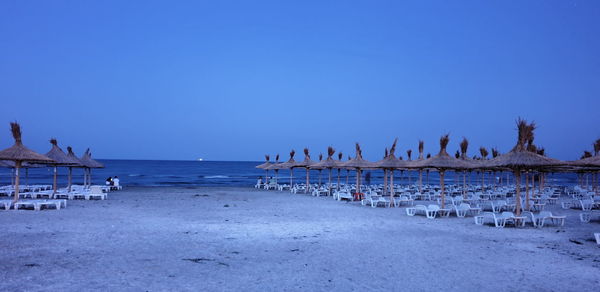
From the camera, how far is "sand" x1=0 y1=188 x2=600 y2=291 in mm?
5758

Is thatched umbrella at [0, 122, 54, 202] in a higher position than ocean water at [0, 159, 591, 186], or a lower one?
higher

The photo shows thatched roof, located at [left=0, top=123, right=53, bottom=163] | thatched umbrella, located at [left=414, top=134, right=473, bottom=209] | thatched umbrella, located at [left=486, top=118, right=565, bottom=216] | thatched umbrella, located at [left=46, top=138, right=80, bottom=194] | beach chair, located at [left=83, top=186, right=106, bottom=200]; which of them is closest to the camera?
thatched umbrella, located at [left=486, top=118, right=565, bottom=216]

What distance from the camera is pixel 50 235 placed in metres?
9.13

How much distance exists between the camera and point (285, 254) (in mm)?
7590

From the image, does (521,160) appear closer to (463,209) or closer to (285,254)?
(463,209)

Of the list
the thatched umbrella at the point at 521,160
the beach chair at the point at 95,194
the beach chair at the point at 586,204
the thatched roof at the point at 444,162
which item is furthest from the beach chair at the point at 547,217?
the beach chair at the point at 95,194

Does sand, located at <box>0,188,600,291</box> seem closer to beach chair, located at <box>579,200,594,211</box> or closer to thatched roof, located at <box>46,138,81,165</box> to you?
beach chair, located at <box>579,200,594,211</box>

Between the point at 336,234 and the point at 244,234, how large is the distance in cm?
219

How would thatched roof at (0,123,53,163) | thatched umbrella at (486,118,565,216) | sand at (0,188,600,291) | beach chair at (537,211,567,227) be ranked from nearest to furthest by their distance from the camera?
sand at (0,188,600,291)
beach chair at (537,211,567,227)
thatched umbrella at (486,118,565,216)
thatched roof at (0,123,53,163)

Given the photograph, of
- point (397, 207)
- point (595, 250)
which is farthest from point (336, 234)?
point (397, 207)

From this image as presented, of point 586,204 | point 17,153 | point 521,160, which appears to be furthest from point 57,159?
point 586,204

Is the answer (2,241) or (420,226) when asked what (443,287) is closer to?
(420,226)

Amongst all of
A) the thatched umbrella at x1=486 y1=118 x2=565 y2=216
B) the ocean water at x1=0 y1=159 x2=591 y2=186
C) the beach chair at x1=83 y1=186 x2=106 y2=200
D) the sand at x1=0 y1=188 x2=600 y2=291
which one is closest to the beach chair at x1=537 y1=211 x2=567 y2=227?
the sand at x1=0 y1=188 x2=600 y2=291

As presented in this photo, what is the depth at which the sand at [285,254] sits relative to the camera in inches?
227
